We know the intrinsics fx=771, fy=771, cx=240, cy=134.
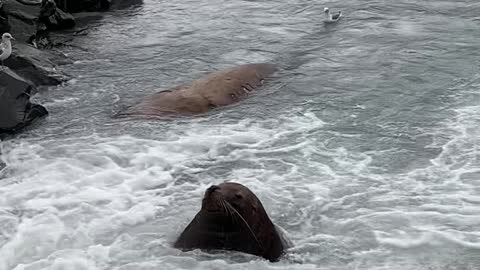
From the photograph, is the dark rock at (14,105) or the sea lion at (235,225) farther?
the dark rock at (14,105)

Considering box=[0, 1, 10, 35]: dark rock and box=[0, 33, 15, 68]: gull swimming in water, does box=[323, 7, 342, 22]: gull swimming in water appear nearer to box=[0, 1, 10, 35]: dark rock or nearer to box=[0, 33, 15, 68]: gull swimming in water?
box=[0, 1, 10, 35]: dark rock

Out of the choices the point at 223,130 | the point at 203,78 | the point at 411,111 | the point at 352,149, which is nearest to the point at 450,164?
the point at 352,149

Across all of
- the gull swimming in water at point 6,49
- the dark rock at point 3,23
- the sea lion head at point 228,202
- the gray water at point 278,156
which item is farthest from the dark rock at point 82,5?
the sea lion head at point 228,202

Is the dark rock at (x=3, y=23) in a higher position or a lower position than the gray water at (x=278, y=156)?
higher

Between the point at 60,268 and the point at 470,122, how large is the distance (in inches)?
198

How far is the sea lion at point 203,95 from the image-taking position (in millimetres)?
9188

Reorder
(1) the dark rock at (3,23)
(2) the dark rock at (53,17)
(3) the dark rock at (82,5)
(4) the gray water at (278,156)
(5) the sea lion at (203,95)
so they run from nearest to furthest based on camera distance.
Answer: (4) the gray water at (278,156), (5) the sea lion at (203,95), (1) the dark rock at (3,23), (2) the dark rock at (53,17), (3) the dark rock at (82,5)

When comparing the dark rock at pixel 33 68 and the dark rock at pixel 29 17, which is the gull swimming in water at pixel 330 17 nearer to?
the dark rock at pixel 29 17

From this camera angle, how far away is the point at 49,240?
6.16 m

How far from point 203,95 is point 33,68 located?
2.59 meters

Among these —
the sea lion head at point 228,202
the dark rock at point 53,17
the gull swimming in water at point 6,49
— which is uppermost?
the gull swimming in water at point 6,49

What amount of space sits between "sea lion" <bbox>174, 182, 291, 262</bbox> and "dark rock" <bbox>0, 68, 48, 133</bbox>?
355 cm

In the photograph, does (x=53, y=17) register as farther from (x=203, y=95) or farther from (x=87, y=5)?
(x=203, y=95)

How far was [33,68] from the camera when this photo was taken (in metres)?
10.5
